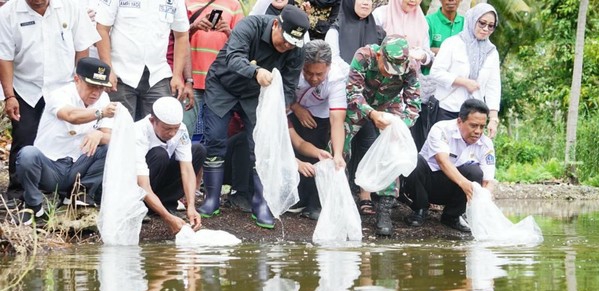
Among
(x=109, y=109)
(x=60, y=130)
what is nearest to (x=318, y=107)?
(x=109, y=109)

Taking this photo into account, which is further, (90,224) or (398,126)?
(398,126)

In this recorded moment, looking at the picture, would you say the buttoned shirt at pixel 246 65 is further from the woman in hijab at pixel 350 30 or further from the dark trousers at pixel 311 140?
the woman in hijab at pixel 350 30

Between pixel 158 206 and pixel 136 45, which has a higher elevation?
pixel 136 45

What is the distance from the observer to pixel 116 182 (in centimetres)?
741

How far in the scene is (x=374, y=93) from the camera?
8781 mm

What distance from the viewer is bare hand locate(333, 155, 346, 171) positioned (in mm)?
8375

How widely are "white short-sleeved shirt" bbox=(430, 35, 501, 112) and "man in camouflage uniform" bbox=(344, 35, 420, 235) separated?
0.54 m

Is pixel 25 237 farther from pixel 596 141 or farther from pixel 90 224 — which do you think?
pixel 596 141

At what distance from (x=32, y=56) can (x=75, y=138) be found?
77cm

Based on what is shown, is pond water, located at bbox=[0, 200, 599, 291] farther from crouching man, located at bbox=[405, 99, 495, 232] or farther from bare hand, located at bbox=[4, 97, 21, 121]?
bare hand, located at bbox=[4, 97, 21, 121]

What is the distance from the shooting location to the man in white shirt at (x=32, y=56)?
7918 millimetres

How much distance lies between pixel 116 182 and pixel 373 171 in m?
2.15

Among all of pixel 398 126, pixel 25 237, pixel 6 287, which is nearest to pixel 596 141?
pixel 398 126

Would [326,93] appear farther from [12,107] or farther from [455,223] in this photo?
[12,107]
